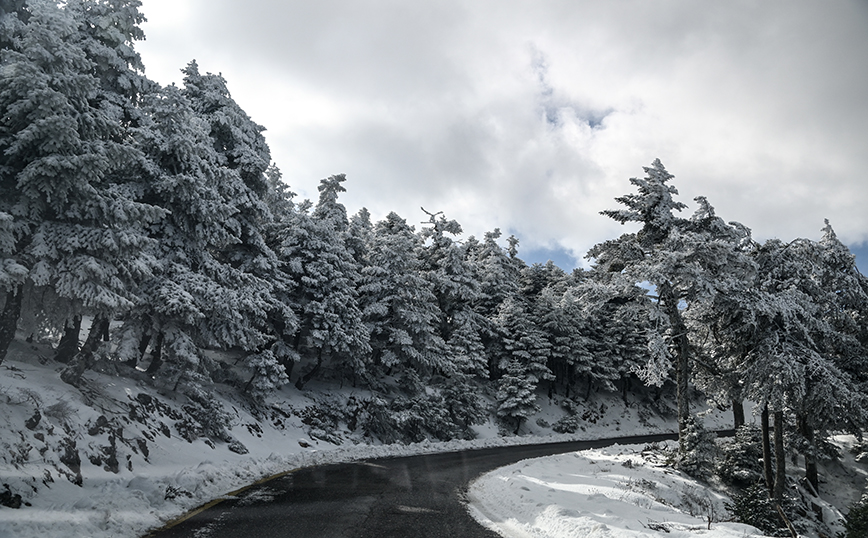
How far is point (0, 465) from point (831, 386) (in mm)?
22493

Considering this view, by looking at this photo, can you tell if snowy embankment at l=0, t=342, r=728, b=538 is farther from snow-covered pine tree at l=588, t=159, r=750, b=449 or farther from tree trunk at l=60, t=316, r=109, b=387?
snow-covered pine tree at l=588, t=159, r=750, b=449

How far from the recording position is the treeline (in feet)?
35.4

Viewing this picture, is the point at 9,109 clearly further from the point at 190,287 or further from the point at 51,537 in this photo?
the point at 51,537

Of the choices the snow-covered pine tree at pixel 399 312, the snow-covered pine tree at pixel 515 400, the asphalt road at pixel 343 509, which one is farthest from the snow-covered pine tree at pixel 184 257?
the snow-covered pine tree at pixel 515 400

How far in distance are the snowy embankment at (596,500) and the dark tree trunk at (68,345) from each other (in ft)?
41.5

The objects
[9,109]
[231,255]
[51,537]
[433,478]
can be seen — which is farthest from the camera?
[231,255]

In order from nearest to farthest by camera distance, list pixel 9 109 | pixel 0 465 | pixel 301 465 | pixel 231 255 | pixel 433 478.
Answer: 1. pixel 0 465
2. pixel 9 109
3. pixel 433 478
4. pixel 301 465
5. pixel 231 255

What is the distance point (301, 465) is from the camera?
15297 mm

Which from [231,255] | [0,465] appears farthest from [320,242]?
[0,465]

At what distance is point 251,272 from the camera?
21219mm

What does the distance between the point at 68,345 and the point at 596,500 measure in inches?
618

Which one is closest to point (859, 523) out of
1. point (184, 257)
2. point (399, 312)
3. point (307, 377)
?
point (399, 312)

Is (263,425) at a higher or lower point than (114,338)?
lower

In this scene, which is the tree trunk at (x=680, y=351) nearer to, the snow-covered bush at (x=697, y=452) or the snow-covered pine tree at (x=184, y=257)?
the snow-covered bush at (x=697, y=452)
